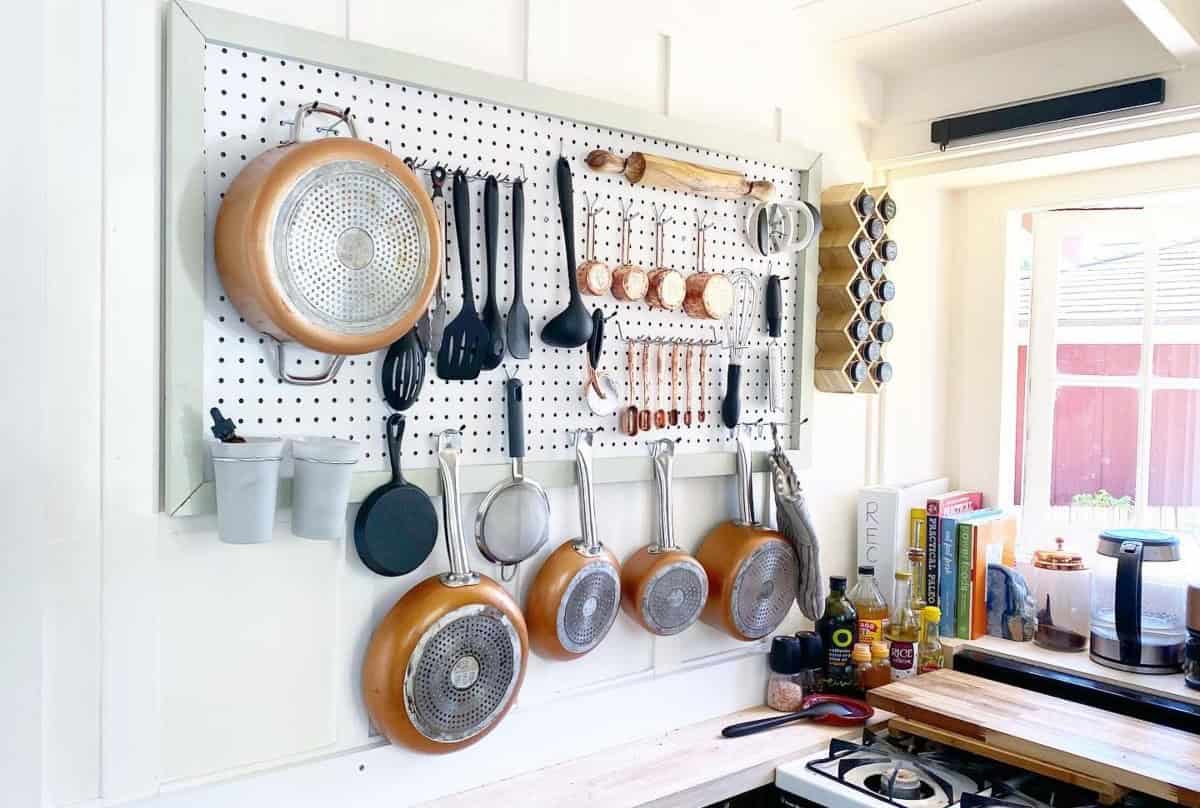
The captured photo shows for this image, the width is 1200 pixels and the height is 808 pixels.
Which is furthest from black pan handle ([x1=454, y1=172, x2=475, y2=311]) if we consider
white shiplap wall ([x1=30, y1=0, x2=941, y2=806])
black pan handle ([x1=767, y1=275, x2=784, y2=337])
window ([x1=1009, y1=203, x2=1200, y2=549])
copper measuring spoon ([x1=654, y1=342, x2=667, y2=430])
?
window ([x1=1009, y1=203, x2=1200, y2=549])

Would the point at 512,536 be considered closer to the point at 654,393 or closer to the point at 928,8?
the point at 654,393

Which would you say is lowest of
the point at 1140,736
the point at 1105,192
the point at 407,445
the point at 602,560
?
the point at 1140,736

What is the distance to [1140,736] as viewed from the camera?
1676mm

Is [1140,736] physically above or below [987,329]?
below

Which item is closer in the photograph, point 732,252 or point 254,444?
point 254,444

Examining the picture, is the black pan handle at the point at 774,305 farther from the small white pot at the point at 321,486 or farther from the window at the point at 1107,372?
the small white pot at the point at 321,486

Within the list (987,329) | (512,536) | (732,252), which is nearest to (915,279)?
(987,329)

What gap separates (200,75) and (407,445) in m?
0.57

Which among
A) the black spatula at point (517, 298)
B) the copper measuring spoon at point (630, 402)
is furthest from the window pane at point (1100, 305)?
the black spatula at point (517, 298)

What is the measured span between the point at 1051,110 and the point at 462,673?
5.16 feet

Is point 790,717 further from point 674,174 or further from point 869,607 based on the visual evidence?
point 674,174

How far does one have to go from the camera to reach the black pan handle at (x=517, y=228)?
1.51m

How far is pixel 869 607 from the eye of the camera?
6.78 feet

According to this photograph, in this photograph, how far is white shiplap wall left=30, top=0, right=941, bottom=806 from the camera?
3.81 ft
